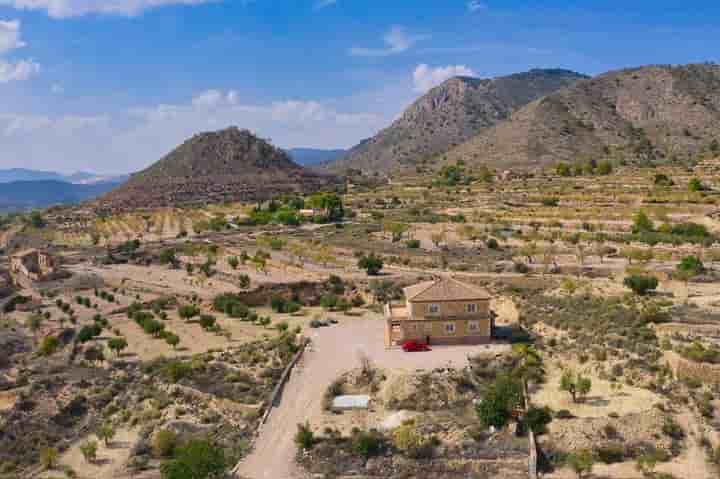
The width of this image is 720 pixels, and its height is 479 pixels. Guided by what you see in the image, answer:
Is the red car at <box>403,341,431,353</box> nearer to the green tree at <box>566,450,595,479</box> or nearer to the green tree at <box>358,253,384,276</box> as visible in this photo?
the green tree at <box>566,450,595,479</box>

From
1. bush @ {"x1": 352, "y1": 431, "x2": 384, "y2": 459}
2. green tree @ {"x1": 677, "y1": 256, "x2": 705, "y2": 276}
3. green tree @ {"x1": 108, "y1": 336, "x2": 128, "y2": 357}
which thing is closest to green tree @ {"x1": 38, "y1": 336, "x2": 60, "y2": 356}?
green tree @ {"x1": 108, "y1": 336, "x2": 128, "y2": 357}

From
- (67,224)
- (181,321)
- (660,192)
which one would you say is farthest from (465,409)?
(67,224)

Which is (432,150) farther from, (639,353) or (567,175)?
(639,353)

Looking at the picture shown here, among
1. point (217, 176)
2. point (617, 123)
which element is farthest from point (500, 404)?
point (217, 176)

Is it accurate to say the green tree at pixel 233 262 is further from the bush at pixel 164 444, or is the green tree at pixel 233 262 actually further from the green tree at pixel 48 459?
the bush at pixel 164 444

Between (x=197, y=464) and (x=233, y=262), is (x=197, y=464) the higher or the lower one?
the lower one

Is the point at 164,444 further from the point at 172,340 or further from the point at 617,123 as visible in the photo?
the point at 617,123

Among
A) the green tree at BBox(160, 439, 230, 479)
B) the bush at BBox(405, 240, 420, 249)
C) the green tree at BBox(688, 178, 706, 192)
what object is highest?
the green tree at BBox(688, 178, 706, 192)
